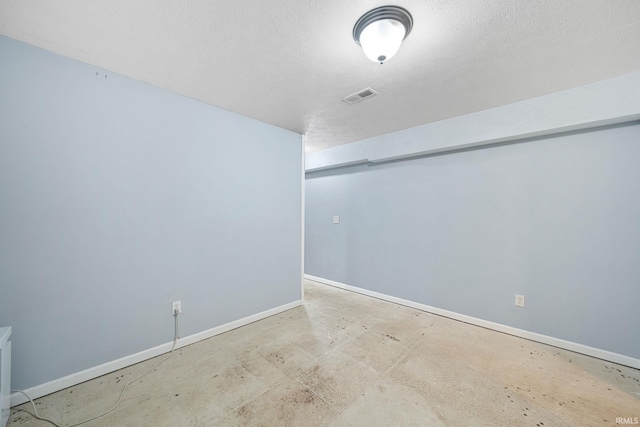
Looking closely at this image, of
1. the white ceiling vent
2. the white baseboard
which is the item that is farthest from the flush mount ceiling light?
the white baseboard

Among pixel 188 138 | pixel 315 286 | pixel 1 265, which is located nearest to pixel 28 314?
pixel 1 265

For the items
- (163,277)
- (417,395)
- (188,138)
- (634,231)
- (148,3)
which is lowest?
(417,395)

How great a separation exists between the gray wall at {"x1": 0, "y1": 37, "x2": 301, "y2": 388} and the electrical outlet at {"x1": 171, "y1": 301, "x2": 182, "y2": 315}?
0.04 m

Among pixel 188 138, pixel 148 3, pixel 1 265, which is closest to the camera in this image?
pixel 148 3

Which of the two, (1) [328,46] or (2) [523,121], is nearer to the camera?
(1) [328,46]

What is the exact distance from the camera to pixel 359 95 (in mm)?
2334

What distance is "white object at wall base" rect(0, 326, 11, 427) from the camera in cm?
134

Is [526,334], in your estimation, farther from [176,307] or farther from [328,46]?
[176,307]

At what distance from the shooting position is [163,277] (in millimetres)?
2180

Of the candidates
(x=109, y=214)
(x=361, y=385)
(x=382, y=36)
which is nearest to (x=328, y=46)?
(x=382, y=36)

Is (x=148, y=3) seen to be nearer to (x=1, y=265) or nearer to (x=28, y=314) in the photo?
(x=1, y=265)

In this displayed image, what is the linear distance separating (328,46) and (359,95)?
0.75 m

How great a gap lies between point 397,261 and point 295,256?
148 cm

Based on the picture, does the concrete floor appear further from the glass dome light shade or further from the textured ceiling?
the textured ceiling
